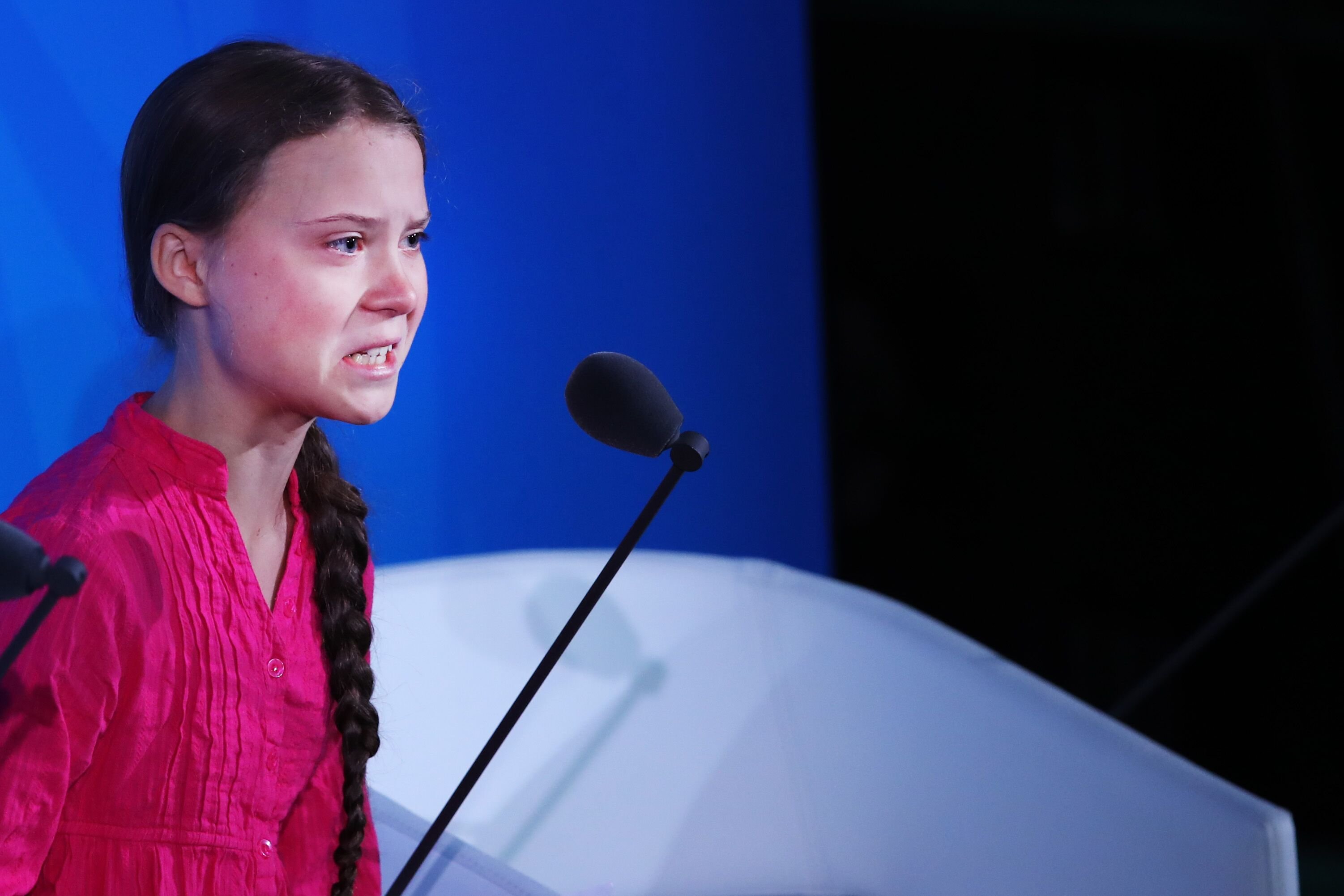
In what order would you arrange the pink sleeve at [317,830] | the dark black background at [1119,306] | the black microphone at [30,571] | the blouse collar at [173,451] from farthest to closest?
the dark black background at [1119,306] < the pink sleeve at [317,830] < the blouse collar at [173,451] < the black microphone at [30,571]

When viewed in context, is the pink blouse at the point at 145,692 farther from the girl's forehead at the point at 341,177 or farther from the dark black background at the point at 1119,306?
the dark black background at the point at 1119,306

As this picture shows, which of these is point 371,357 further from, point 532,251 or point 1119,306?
point 1119,306

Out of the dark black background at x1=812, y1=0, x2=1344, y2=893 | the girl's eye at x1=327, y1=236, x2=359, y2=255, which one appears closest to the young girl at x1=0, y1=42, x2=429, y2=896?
the girl's eye at x1=327, y1=236, x2=359, y2=255

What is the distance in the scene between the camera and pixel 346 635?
3.05ft

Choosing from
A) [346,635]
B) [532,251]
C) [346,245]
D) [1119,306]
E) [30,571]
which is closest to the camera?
[30,571]

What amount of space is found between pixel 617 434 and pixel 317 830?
1.34 ft

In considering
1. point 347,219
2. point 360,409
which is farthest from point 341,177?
point 360,409

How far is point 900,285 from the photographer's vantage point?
2.60 metres

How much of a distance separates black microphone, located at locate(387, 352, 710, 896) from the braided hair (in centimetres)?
23

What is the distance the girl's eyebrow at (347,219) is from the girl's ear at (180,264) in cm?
7

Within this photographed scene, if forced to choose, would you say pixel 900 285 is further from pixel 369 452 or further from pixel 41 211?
pixel 41 211

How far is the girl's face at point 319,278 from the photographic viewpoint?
0.79 m

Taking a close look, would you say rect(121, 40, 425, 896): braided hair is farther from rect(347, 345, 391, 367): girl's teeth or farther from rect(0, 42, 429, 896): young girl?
rect(347, 345, 391, 367): girl's teeth

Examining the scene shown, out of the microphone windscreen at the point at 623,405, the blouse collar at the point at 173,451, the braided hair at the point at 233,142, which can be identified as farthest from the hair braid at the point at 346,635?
the microphone windscreen at the point at 623,405
